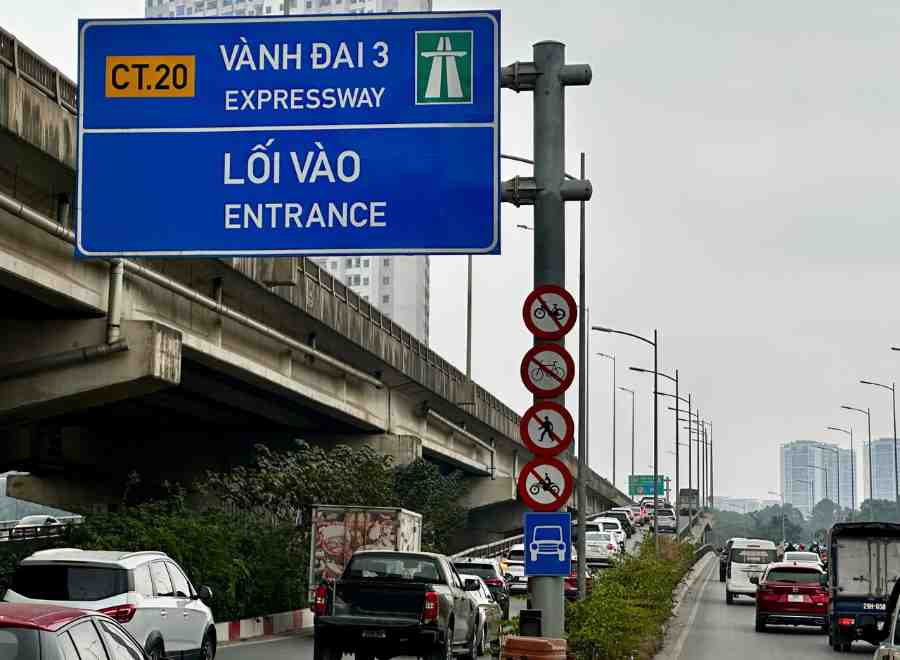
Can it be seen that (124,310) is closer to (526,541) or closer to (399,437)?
(526,541)

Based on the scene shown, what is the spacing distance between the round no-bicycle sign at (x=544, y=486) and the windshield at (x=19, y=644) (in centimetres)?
477

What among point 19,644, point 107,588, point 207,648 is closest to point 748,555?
point 207,648

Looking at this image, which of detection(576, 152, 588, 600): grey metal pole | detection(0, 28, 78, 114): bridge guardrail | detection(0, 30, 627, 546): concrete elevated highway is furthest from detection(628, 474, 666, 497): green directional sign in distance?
detection(0, 28, 78, 114): bridge guardrail

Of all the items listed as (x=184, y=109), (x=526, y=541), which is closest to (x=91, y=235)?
(x=184, y=109)

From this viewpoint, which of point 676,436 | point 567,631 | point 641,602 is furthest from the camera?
point 676,436

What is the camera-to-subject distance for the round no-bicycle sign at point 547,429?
13.3 m

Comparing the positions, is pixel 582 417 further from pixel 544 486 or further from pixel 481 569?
pixel 544 486

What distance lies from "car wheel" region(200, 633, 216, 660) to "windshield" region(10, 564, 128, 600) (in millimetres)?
2620

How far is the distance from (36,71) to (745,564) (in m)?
32.0

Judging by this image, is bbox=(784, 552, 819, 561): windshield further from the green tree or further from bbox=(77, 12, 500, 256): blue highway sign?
bbox=(77, 12, 500, 256): blue highway sign

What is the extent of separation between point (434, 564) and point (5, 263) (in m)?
8.17

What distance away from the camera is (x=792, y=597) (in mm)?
37281

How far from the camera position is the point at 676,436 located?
245 ft

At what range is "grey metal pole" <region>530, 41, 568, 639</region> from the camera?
13.3 meters
